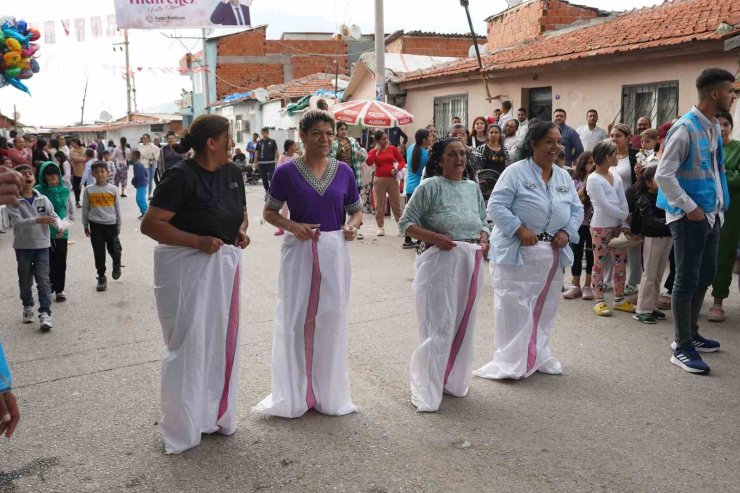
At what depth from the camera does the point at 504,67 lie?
14.4 m

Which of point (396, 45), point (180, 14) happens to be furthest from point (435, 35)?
point (180, 14)

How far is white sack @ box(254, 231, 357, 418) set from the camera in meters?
4.27

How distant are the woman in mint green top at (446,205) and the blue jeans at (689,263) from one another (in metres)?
1.72

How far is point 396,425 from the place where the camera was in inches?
166

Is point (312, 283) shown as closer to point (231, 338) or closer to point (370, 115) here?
point (231, 338)

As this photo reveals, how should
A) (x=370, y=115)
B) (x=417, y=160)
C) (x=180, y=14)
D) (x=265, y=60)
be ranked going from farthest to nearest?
(x=265, y=60), (x=180, y=14), (x=370, y=115), (x=417, y=160)

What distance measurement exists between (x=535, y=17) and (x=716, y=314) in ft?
44.1

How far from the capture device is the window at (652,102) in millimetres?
11406

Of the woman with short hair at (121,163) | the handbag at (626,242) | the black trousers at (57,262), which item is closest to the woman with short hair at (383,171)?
the handbag at (626,242)

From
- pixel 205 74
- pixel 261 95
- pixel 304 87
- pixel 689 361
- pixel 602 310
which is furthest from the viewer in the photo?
pixel 205 74

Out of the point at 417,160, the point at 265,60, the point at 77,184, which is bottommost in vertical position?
the point at 77,184

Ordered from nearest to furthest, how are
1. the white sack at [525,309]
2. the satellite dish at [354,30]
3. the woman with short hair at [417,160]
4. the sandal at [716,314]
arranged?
1. the white sack at [525,309]
2. the sandal at [716,314]
3. the woman with short hair at [417,160]
4. the satellite dish at [354,30]

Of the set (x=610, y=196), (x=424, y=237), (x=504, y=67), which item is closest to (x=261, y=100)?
(x=504, y=67)

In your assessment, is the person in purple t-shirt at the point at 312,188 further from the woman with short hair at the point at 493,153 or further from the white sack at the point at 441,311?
the woman with short hair at the point at 493,153
